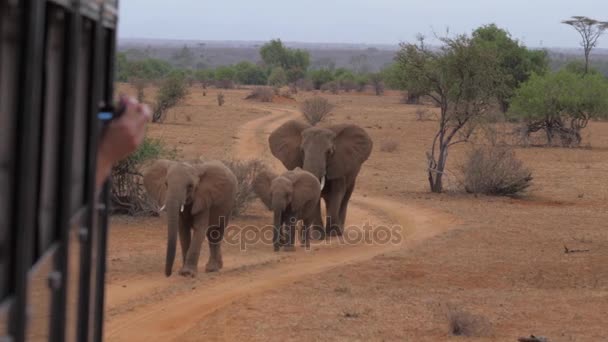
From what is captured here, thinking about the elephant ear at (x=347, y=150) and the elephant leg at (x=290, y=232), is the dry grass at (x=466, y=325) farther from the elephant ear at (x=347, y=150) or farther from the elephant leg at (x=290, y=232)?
the elephant ear at (x=347, y=150)

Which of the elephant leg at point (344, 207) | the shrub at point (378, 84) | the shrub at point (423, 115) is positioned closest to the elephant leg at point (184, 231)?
the elephant leg at point (344, 207)

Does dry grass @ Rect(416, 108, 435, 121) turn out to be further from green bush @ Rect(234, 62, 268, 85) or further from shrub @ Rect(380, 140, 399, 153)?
green bush @ Rect(234, 62, 268, 85)

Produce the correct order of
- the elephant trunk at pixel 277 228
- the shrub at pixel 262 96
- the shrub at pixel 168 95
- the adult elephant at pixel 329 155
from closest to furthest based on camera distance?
the elephant trunk at pixel 277 228
the adult elephant at pixel 329 155
the shrub at pixel 168 95
the shrub at pixel 262 96

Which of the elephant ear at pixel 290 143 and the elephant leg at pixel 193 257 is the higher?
the elephant ear at pixel 290 143

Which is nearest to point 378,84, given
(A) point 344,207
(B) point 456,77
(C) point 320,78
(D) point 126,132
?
(C) point 320,78

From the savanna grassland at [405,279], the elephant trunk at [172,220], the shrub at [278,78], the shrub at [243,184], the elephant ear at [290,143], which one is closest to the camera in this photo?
the savanna grassland at [405,279]

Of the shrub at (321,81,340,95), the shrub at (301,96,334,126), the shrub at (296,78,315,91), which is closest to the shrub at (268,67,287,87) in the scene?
the shrub at (296,78,315,91)

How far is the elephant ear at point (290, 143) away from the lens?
16.8m

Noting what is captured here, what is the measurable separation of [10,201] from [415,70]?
20.5m

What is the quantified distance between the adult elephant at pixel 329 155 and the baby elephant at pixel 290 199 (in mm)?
1139

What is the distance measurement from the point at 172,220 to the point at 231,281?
0.95 m

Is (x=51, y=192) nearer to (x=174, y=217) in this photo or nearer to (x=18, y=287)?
(x=18, y=287)

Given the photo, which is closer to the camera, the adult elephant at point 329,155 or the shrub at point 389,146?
the adult elephant at point 329,155

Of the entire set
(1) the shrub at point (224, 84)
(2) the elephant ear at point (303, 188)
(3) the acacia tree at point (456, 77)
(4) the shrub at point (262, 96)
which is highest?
(3) the acacia tree at point (456, 77)
